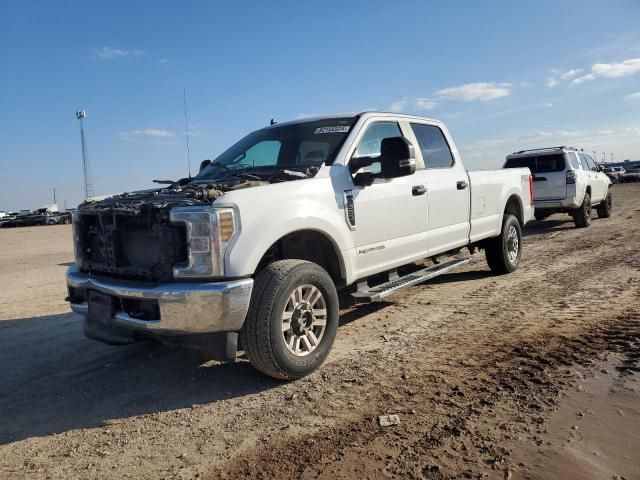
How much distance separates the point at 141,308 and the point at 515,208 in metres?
6.16

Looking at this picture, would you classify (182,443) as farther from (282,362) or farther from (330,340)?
(330,340)

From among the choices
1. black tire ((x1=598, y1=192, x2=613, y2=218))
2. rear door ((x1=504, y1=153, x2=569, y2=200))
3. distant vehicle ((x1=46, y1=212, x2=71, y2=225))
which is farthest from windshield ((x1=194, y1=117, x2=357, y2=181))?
distant vehicle ((x1=46, y1=212, x2=71, y2=225))

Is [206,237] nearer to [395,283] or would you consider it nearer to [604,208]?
[395,283]

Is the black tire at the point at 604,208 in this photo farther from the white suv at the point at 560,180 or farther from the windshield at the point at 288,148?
the windshield at the point at 288,148

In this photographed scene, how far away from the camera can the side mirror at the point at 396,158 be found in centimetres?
457

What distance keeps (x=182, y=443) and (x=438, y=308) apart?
356cm

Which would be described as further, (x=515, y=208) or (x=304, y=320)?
(x=515, y=208)

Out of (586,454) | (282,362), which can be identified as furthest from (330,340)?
(586,454)

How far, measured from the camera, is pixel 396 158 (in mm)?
4605

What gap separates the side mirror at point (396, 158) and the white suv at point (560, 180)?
390 inches

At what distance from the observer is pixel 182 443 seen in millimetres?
3139

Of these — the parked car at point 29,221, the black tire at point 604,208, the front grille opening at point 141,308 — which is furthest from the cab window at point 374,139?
the parked car at point 29,221

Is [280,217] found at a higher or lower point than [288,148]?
lower

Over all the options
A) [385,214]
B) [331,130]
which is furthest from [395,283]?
[331,130]
